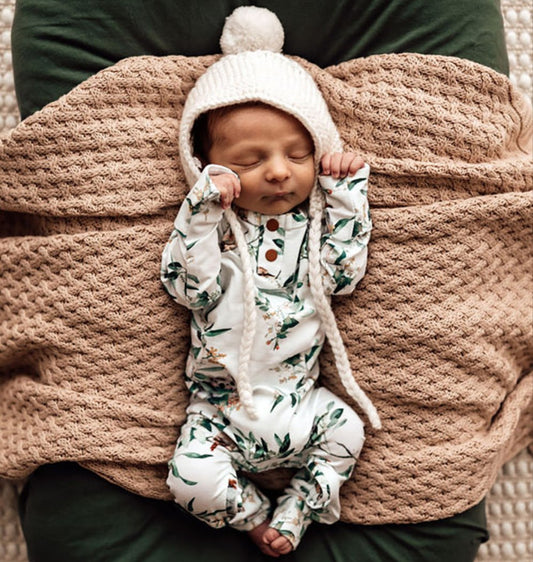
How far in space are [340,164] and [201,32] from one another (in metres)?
0.33

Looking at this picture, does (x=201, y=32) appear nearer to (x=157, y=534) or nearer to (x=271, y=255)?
(x=271, y=255)

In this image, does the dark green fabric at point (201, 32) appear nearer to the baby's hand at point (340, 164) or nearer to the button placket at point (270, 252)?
the baby's hand at point (340, 164)

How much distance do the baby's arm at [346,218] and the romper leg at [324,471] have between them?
218 mm

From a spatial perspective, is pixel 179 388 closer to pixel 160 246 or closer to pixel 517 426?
pixel 160 246

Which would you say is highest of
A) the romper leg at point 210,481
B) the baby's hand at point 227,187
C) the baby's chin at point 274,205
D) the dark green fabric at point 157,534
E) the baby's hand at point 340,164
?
the baby's hand at point 340,164

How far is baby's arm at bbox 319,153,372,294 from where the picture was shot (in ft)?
3.55

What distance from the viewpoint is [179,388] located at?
1154 mm

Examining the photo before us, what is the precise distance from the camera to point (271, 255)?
1.12 m

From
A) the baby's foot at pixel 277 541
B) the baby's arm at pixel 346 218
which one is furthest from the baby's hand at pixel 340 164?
the baby's foot at pixel 277 541

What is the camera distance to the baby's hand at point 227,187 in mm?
1024

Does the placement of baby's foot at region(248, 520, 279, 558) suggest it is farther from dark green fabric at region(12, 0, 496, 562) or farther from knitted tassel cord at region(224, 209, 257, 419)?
knitted tassel cord at region(224, 209, 257, 419)

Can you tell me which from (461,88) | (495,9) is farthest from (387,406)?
(495,9)

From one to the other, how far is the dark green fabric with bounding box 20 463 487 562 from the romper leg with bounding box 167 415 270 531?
0.08 metres

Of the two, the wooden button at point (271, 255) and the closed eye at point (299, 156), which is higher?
the closed eye at point (299, 156)
